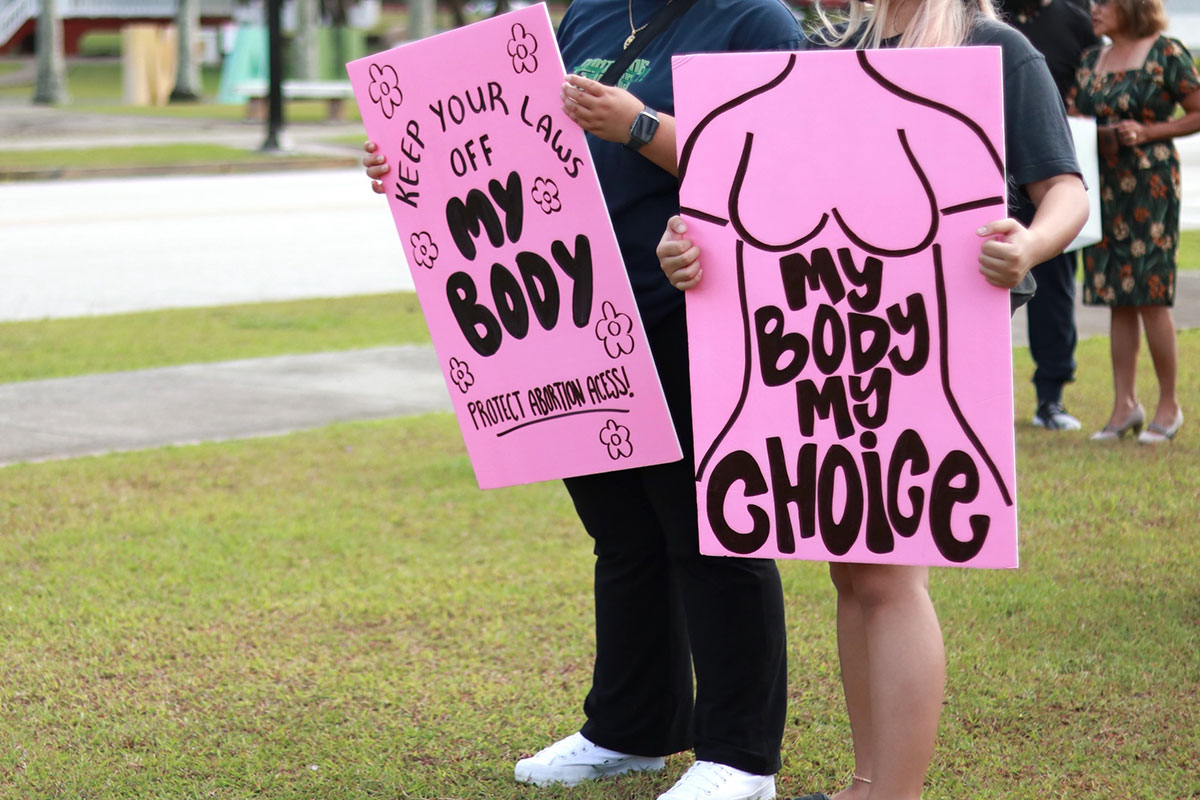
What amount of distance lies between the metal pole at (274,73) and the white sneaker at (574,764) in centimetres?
2092

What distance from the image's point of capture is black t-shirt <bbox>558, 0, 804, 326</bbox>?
2.84 meters

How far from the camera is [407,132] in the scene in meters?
3.16

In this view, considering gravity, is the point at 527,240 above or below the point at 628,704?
above

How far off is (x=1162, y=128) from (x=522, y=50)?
13.2ft

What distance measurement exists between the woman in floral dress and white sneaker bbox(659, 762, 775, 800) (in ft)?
12.1

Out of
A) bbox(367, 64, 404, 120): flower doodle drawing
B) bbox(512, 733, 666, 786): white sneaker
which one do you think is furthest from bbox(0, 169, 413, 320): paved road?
bbox(512, 733, 666, 786): white sneaker

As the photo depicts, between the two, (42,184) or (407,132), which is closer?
(407,132)

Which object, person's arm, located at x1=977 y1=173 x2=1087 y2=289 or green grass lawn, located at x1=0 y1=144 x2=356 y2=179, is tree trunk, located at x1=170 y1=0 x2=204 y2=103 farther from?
person's arm, located at x1=977 y1=173 x2=1087 y2=289

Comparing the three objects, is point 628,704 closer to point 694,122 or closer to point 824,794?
point 824,794

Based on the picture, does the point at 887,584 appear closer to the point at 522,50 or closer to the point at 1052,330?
the point at 522,50

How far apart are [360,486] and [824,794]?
10.2 feet

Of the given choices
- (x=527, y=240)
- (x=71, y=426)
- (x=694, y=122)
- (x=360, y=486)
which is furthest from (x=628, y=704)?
(x=71, y=426)

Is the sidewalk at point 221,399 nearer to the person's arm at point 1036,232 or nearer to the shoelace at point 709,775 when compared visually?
the shoelace at point 709,775

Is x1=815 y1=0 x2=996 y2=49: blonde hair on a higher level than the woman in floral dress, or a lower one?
higher
